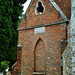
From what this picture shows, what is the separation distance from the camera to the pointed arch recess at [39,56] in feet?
42.0

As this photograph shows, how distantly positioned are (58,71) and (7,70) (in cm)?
680

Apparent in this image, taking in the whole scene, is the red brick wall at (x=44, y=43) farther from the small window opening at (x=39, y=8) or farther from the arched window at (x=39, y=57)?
the small window opening at (x=39, y=8)

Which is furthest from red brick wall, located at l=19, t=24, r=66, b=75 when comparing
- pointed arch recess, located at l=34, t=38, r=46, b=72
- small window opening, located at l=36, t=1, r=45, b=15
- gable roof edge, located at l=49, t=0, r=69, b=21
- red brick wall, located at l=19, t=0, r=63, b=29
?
small window opening, located at l=36, t=1, r=45, b=15

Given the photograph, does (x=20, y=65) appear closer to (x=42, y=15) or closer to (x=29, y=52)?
(x=29, y=52)

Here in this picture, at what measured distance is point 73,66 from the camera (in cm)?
790

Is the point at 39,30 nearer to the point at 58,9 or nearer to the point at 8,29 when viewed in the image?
the point at 58,9

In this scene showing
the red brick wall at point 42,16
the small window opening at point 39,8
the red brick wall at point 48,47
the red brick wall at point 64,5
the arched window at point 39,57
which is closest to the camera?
the red brick wall at point 48,47

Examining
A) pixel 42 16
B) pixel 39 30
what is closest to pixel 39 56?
pixel 39 30

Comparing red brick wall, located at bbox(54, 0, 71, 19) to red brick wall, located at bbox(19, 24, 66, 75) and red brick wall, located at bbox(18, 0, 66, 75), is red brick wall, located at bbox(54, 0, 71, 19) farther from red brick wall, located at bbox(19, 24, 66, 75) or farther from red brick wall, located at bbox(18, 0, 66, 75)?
red brick wall, located at bbox(19, 24, 66, 75)

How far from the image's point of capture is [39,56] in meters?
13.1

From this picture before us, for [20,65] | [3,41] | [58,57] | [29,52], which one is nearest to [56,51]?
[58,57]

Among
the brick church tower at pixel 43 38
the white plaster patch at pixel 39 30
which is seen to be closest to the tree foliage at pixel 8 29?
the brick church tower at pixel 43 38

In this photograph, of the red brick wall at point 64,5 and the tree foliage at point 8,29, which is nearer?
the red brick wall at point 64,5

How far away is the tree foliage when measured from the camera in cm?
1628
